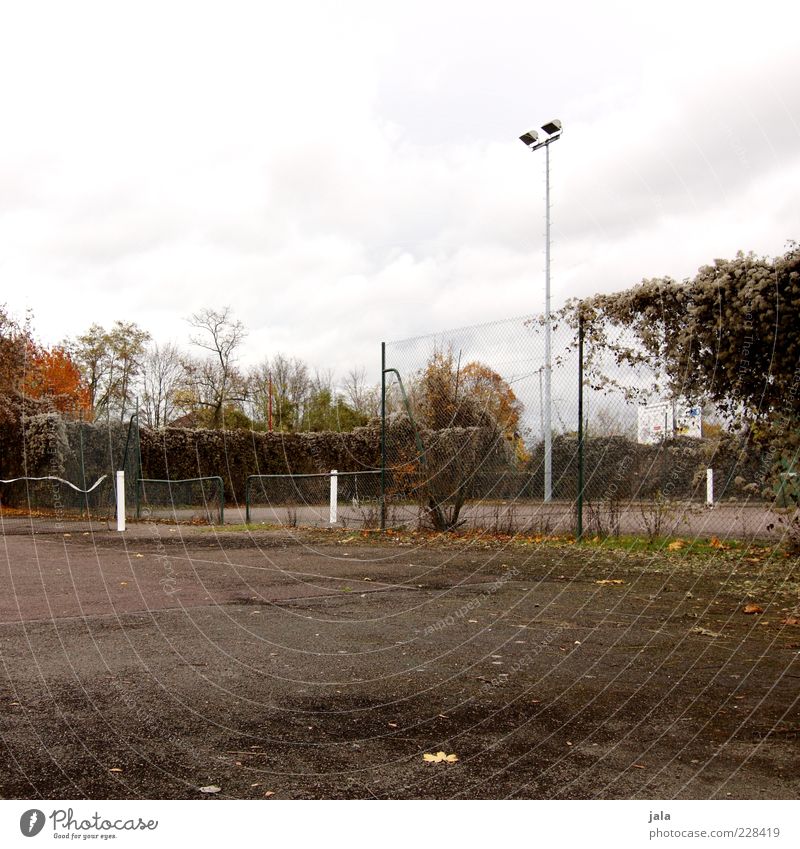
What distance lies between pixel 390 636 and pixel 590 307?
528cm

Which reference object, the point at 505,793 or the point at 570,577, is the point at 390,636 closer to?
the point at 505,793

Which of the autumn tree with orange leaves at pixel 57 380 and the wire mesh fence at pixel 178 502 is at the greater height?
the autumn tree with orange leaves at pixel 57 380

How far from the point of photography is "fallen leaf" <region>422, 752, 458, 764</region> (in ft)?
8.25

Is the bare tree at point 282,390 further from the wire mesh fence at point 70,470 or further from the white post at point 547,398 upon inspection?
the white post at point 547,398

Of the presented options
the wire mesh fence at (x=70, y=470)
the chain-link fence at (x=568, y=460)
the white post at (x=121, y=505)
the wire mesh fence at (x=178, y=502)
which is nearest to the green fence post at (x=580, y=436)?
the chain-link fence at (x=568, y=460)

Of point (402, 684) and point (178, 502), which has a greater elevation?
point (178, 502)

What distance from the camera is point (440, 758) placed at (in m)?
2.54

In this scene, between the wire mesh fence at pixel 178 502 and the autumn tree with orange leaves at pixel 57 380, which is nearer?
the wire mesh fence at pixel 178 502

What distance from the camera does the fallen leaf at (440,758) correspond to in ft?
8.25

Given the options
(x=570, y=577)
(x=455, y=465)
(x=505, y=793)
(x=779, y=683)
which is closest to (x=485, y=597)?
(x=570, y=577)

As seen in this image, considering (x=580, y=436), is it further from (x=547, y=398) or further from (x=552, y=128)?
(x=552, y=128)
